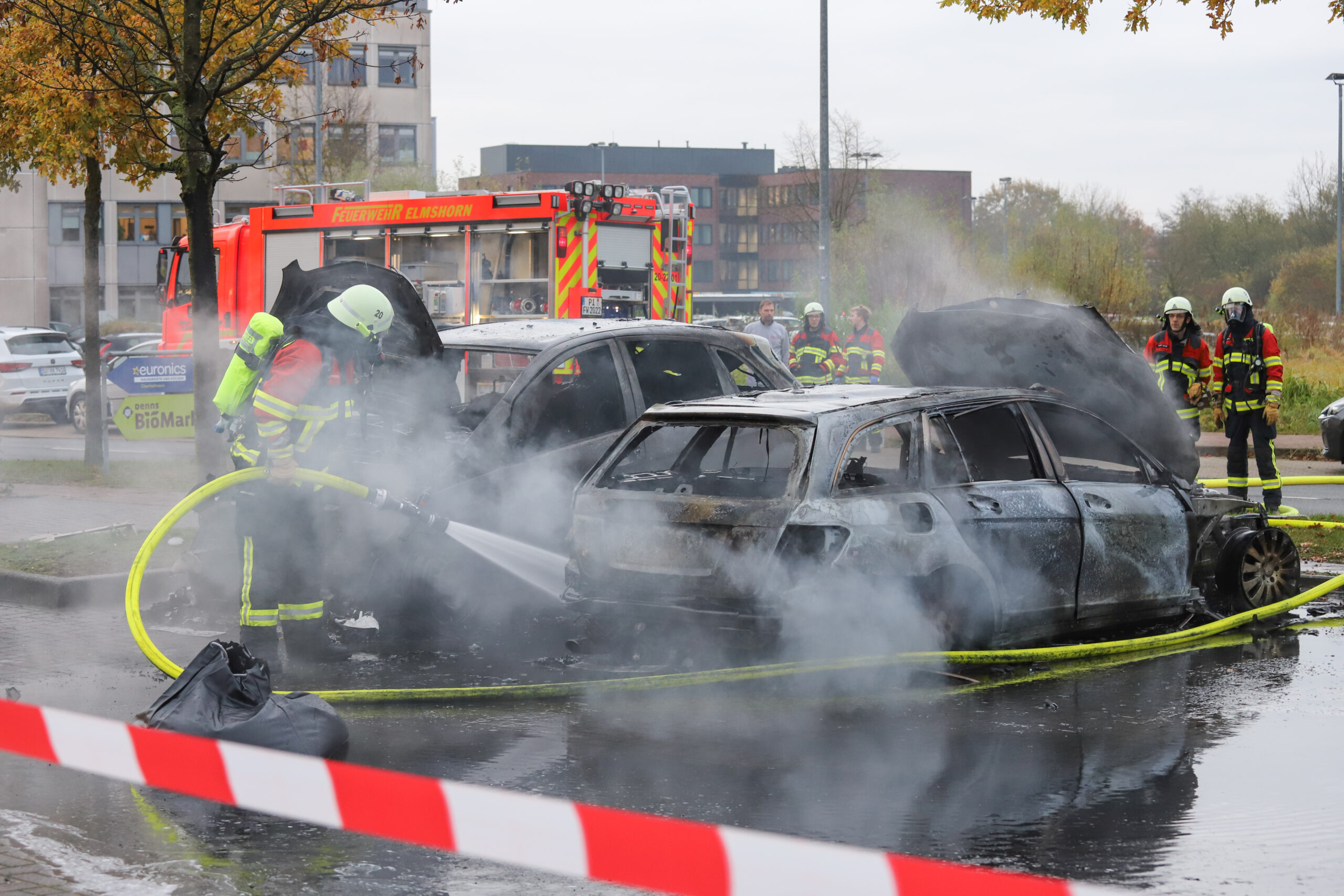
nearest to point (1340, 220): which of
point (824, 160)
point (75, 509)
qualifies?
point (824, 160)

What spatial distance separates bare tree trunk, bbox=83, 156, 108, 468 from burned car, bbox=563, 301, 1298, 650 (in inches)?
390

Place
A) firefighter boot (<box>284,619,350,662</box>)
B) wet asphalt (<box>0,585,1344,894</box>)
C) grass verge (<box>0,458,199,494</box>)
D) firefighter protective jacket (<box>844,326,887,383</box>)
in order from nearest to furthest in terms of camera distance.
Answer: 1. wet asphalt (<box>0,585,1344,894</box>)
2. firefighter boot (<box>284,619,350,662</box>)
3. grass verge (<box>0,458,199,494</box>)
4. firefighter protective jacket (<box>844,326,887,383</box>)

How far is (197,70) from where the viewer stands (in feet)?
33.9

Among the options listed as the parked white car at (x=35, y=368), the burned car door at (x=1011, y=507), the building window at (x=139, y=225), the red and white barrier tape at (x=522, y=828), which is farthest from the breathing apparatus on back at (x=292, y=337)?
the building window at (x=139, y=225)

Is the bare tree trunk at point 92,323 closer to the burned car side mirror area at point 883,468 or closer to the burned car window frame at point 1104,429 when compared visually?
the burned car side mirror area at point 883,468

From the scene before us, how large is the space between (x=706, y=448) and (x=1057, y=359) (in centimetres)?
256

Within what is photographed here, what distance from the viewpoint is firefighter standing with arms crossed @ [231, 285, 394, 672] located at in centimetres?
668

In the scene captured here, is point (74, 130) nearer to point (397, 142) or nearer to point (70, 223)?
point (70, 223)

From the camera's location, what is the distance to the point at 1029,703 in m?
6.39

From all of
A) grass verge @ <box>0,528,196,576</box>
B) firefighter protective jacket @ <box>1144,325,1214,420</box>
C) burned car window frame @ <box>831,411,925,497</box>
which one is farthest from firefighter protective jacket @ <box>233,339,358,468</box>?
firefighter protective jacket @ <box>1144,325,1214,420</box>

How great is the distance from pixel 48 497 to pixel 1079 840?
11.4m

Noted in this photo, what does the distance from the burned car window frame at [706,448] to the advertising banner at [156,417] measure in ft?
23.8

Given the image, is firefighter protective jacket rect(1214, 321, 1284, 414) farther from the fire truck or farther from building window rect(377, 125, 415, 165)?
building window rect(377, 125, 415, 165)

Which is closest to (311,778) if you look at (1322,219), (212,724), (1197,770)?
(212,724)
